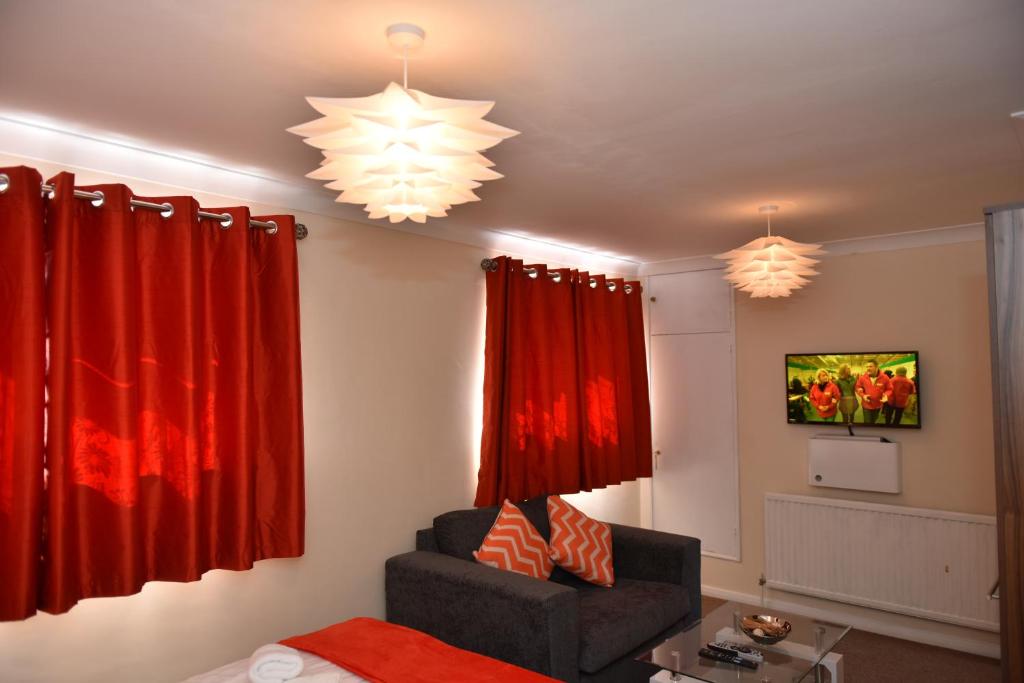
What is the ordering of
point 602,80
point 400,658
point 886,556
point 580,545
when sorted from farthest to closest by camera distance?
point 886,556 → point 580,545 → point 400,658 → point 602,80

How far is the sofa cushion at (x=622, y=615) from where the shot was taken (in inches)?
128

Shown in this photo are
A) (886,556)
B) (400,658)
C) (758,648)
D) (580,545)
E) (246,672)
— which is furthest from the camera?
(886,556)

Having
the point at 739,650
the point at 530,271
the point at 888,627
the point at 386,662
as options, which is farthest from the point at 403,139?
the point at 888,627

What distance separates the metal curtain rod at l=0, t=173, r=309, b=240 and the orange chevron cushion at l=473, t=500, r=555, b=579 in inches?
73.2

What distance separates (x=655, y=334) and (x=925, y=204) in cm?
237

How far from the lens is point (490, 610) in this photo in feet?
10.4

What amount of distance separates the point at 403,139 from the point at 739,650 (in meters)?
2.67

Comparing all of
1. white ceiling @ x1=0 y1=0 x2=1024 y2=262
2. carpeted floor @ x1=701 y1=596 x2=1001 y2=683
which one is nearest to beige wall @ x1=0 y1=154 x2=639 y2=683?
white ceiling @ x1=0 y1=0 x2=1024 y2=262

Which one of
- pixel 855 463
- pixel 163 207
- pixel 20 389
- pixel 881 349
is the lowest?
pixel 855 463

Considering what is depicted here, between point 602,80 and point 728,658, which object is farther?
point 728,658

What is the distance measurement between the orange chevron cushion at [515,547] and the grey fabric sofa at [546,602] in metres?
0.11

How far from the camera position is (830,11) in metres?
1.77

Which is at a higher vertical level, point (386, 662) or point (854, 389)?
point (854, 389)

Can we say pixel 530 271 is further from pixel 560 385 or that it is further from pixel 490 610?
pixel 490 610
